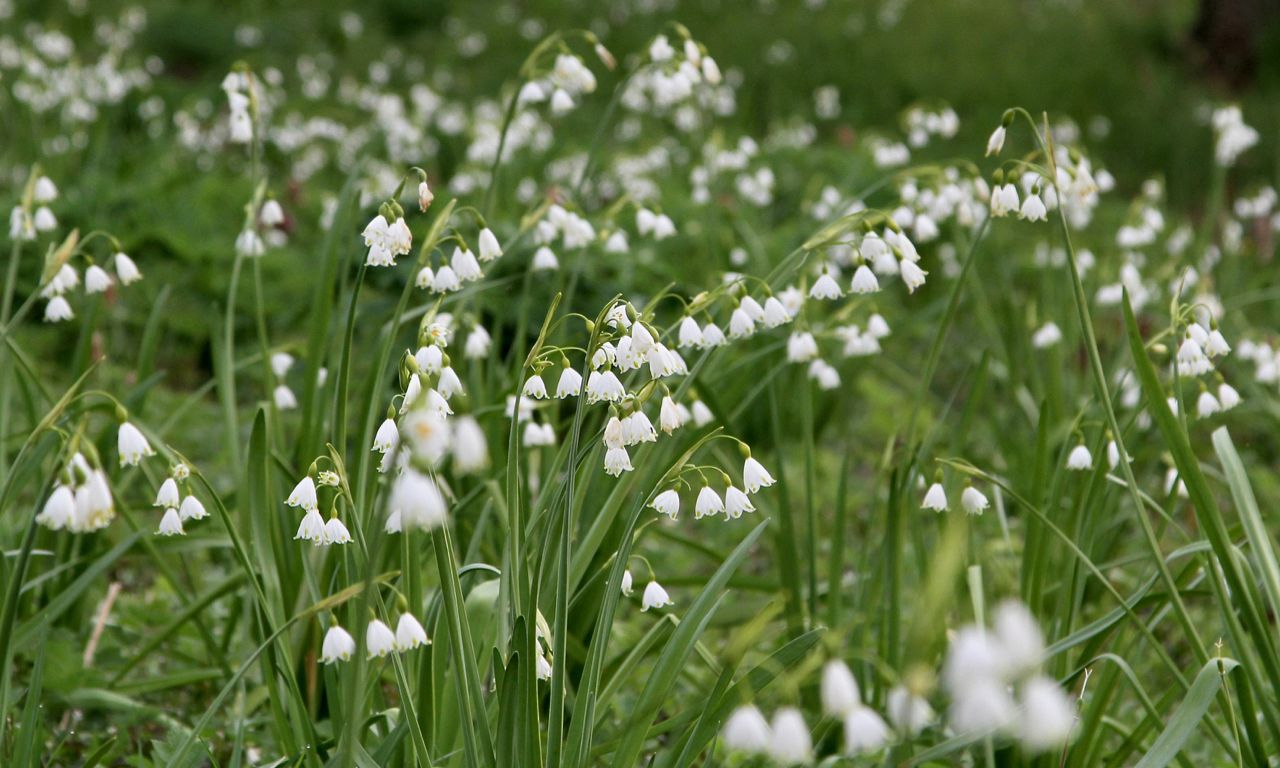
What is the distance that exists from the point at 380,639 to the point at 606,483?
3.53 ft

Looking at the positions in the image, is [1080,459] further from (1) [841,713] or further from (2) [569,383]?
(1) [841,713]

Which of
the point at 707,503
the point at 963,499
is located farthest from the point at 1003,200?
the point at 707,503

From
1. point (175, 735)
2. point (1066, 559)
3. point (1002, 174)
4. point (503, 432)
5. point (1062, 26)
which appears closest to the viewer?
point (175, 735)

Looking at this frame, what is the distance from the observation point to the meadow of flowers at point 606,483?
75.4 inches

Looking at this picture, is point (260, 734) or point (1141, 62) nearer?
point (260, 734)

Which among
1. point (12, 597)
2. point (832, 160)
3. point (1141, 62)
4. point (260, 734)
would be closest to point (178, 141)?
point (832, 160)

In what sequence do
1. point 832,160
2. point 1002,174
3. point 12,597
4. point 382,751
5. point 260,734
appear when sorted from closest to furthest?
1. point 12,597
2. point 382,751
3. point 1002,174
4. point 260,734
5. point 832,160

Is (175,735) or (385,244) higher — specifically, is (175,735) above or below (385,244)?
below

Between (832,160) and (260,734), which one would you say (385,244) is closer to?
(260,734)

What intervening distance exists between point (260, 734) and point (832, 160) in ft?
17.2

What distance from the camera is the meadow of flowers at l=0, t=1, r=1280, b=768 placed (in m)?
1.92

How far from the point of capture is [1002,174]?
2422mm

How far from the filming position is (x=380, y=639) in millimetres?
1688

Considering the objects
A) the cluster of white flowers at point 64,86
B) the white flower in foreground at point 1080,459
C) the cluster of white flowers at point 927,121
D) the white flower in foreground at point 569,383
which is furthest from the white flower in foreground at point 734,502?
the cluster of white flowers at point 64,86
